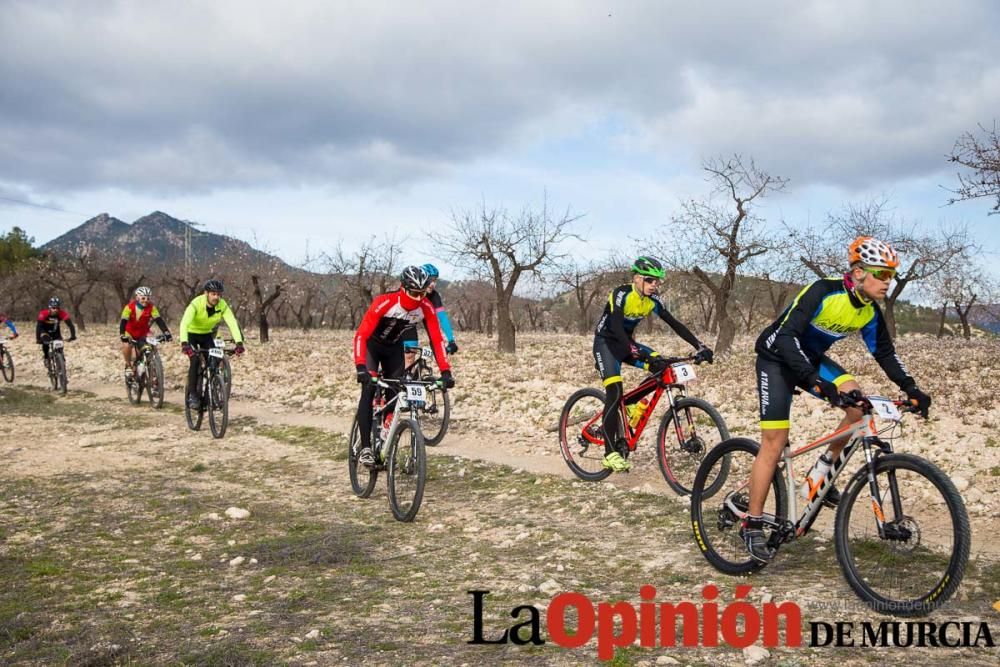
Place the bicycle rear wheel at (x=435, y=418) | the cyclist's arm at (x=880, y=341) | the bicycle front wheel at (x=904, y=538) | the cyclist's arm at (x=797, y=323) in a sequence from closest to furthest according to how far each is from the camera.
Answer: the bicycle front wheel at (x=904, y=538) < the cyclist's arm at (x=797, y=323) < the cyclist's arm at (x=880, y=341) < the bicycle rear wheel at (x=435, y=418)

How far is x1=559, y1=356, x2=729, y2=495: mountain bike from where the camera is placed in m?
7.30

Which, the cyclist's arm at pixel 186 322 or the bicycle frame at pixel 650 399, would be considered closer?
the bicycle frame at pixel 650 399

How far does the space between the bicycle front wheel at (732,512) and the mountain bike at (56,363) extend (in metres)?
17.8

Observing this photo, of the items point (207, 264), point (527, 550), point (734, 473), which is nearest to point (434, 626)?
point (527, 550)

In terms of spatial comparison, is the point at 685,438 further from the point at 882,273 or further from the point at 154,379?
the point at 154,379

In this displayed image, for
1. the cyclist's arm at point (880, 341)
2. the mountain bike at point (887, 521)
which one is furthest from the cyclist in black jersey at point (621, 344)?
the mountain bike at point (887, 521)

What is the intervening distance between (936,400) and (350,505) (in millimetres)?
9305

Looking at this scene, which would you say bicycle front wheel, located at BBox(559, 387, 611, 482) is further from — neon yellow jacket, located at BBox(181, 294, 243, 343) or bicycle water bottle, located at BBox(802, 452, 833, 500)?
neon yellow jacket, located at BBox(181, 294, 243, 343)

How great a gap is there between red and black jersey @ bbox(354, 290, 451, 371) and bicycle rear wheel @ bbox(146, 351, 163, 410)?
29.6 feet

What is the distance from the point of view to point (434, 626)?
4.30m

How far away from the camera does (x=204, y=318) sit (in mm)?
12164

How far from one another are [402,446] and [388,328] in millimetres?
1482

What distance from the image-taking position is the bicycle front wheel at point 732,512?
4.98 metres

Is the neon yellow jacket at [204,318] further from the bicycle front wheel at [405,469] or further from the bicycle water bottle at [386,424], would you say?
the bicycle front wheel at [405,469]
